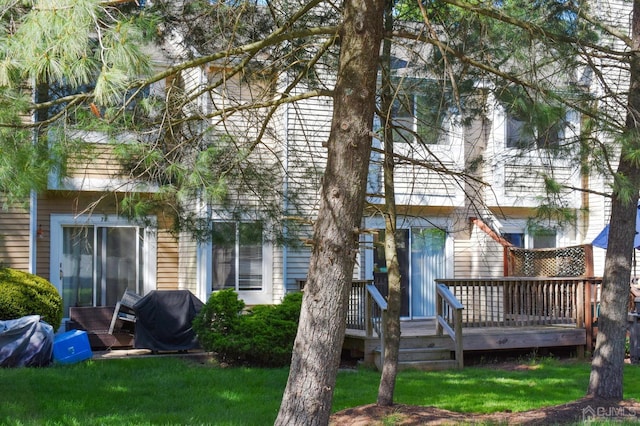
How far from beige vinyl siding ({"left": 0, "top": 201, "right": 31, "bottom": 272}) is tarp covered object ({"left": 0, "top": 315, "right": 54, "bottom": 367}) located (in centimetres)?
344

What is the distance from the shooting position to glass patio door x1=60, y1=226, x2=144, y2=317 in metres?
15.9

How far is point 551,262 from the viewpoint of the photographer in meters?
15.4

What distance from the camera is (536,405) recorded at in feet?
31.2

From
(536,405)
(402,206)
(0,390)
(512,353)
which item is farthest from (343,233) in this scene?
(402,206)

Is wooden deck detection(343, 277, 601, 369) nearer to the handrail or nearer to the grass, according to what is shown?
the handrail

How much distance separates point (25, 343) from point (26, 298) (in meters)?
1.52

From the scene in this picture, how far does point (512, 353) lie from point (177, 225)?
282 inches

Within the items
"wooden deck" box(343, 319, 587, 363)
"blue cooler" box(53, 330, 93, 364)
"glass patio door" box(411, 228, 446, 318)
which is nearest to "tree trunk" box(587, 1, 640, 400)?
"wooden deck" box(343, 319, 587, 363)

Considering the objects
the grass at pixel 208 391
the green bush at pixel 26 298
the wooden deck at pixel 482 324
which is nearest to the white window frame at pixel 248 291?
the wooden deck at pixel 482 324

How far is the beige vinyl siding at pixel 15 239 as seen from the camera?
1489cm

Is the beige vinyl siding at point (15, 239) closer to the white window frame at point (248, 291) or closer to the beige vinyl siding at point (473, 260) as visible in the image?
the white window frame at point (248, 291)

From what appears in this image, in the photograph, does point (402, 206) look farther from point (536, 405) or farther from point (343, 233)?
point (343, 233)

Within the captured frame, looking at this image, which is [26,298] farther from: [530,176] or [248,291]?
[530,176]

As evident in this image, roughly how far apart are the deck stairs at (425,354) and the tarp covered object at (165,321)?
134 inches
